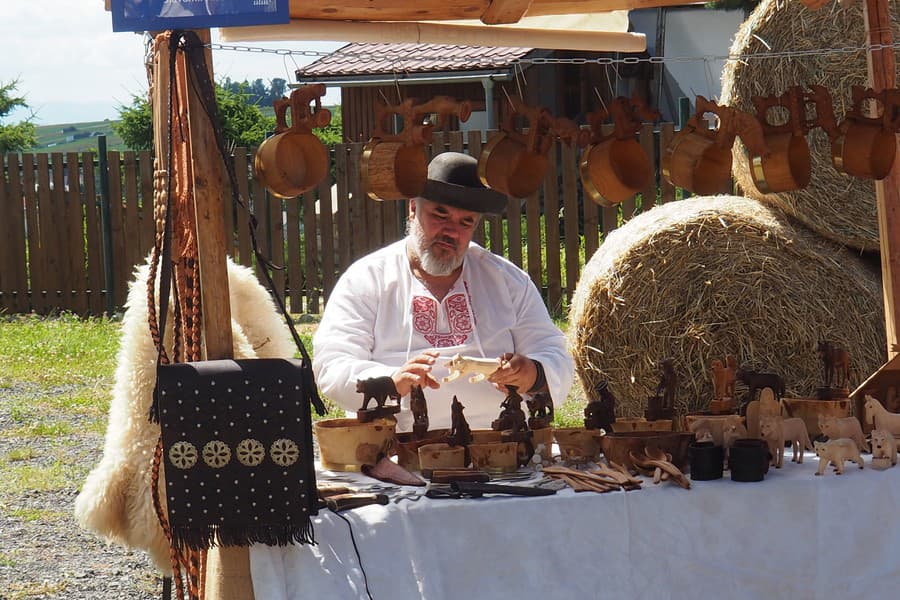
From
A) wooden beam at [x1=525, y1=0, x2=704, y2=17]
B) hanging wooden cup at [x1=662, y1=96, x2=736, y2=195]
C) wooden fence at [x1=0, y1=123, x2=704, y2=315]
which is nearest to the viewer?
hanging wooden cup at [x1=662, y1=96, x2=736, y2=195]

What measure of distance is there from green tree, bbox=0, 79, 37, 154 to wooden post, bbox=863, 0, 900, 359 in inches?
679

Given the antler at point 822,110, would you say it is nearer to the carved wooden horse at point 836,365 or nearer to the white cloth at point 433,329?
the carved wooden horse at point 836,365

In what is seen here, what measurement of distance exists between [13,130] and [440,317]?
678 inches

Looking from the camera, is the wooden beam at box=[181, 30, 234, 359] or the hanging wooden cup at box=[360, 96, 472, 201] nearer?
the wooden beam at box=[181, 30, 234, 359]

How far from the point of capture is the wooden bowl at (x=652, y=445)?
8.77ft

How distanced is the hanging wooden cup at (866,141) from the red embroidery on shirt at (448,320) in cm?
124

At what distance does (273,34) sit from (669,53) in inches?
489

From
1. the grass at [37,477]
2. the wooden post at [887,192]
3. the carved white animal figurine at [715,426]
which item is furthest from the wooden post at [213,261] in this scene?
the grass at [37,477]

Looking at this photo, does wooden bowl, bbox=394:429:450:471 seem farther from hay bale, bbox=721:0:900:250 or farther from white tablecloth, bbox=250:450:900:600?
hay bale, bbox=721:0:900:250

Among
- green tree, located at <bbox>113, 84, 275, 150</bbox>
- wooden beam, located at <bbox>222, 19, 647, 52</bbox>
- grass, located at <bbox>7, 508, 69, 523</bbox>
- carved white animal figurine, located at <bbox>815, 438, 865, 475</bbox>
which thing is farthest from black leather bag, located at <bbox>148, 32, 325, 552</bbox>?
green tree, located at <bbox>113, 84, 275, 150</bbox>

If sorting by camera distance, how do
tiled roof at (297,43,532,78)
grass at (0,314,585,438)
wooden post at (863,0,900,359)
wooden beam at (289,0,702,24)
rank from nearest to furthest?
wooden beam at (289,0,702,24)
wooden post at (863,0,900,359)
grass at (0,314,585,438)
tiled roof at (297,43,532,78)

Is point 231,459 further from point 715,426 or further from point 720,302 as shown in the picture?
point 720,302

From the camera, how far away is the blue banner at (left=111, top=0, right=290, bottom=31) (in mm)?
2332

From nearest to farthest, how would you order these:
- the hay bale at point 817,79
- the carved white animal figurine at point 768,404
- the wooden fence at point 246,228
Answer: the carved white animal figurine at point 768,404 < the hay bale at point 817,79 < the wooden fence at point 246,228
